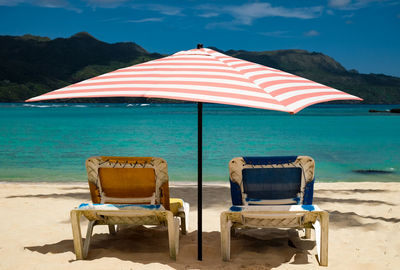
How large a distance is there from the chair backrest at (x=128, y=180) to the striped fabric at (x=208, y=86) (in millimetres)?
796

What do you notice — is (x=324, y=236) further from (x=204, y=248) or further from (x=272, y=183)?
(x=204, y=248)

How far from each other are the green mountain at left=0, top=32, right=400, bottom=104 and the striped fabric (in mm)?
111363

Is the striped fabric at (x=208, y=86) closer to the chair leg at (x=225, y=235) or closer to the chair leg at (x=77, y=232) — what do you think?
the chair leg at (x=77, y=232)

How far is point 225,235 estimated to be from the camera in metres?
3.40

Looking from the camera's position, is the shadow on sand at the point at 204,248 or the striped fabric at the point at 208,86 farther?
the shadow on sand at the point at 204,248

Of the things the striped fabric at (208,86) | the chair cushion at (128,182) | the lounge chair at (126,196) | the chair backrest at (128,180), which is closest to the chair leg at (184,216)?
the lounge chair at (126,196)

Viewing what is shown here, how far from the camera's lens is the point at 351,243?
424 cm

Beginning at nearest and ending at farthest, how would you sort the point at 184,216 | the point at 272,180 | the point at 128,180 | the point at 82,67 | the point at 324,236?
1. the point at 324,236
2. the point at 128,180
3. the point at 272,180
4. the point at 184,216
5. the point at 82,67

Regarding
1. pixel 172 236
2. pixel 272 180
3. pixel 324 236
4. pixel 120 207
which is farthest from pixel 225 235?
pixel 120 207

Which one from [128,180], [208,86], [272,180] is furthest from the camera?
[272,180]

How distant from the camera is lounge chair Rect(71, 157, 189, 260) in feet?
10.9

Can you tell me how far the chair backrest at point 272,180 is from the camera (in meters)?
3.66

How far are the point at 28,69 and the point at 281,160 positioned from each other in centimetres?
13339

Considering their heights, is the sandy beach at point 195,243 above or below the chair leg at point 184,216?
below
